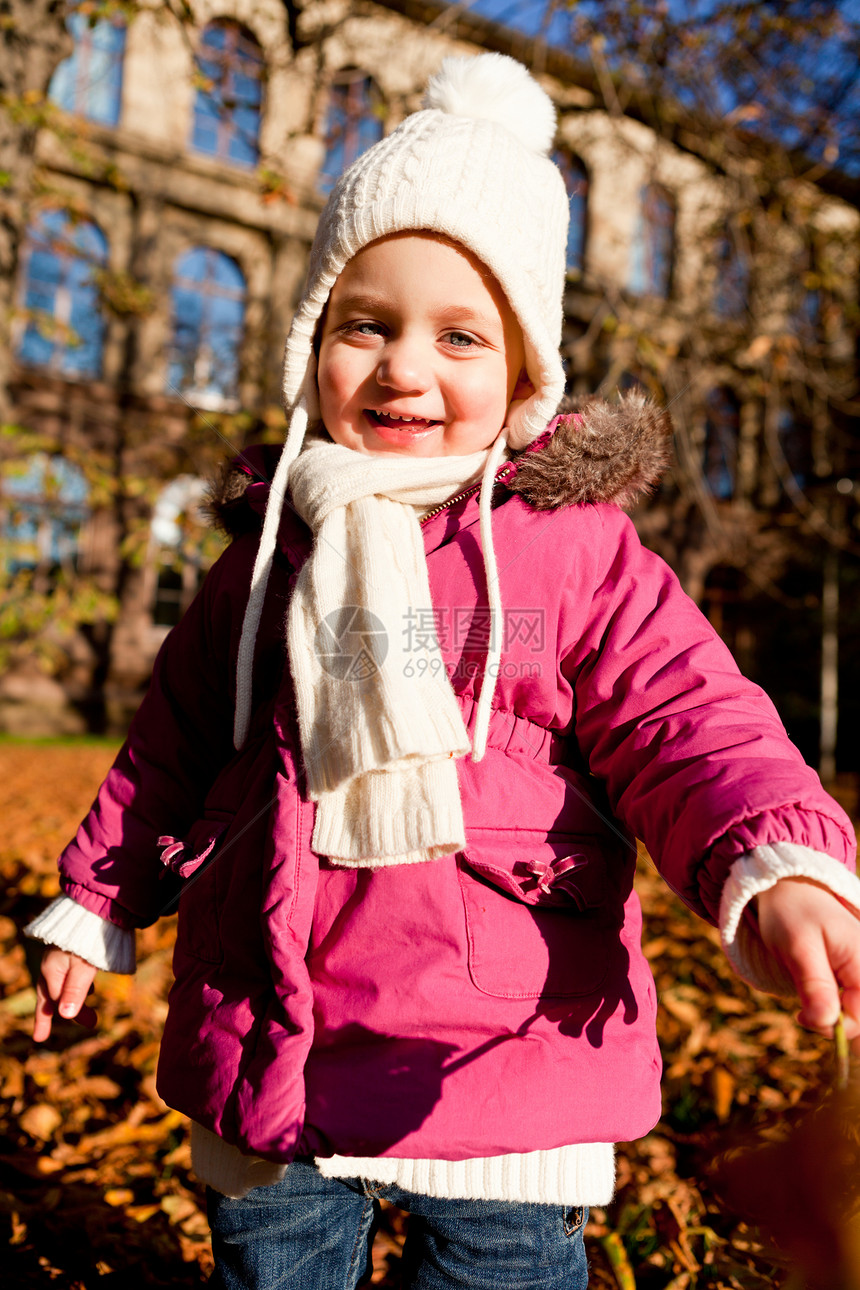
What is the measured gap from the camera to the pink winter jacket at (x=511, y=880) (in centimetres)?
113

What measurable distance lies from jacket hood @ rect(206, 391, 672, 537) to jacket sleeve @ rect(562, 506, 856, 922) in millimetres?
49

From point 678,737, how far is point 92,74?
7308 mm

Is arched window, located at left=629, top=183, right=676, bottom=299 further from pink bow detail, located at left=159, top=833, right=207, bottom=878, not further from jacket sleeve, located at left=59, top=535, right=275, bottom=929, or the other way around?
pink bow detail, located at left=159, top=833, right=207, bottom=878

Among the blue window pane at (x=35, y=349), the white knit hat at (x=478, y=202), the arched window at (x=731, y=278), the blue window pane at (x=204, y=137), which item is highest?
the blue window pane at (x=204, y=137)

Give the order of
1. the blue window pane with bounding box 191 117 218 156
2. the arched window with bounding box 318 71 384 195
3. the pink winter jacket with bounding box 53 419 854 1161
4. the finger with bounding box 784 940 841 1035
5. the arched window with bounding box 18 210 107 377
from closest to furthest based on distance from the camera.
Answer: the finger with bounding box 784 940 841 1035 < the pink winter jacket with bounding box 53 419 854 1161 < the arched window with bounding box 318 71 384 195 < the arched window with bounding box 18 210 107 377 < the blue window pane with bounding box 191 117 218 156

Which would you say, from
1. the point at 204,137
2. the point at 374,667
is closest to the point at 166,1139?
the point at 374,667

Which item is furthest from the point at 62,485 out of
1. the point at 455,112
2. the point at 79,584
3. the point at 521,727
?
the point at 521,727

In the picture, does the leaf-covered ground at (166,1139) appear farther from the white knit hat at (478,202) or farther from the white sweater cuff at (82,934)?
the white knit hat at (478,202)

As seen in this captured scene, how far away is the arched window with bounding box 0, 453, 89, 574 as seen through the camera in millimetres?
5320

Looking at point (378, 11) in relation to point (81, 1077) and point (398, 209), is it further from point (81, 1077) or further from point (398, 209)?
point (81, 1077)

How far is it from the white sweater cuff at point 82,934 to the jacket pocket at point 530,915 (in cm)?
65

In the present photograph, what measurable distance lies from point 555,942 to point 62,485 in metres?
5.07

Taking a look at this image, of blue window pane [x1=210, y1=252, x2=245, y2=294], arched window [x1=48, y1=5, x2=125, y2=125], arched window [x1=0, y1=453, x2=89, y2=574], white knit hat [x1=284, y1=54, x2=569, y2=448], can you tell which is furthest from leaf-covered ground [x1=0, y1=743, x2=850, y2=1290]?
blue window pane [x1=210, y1=252, x2=245, y2=294]

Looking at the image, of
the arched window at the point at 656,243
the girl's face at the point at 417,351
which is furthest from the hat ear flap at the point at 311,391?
the arched window at the point at 656,243
